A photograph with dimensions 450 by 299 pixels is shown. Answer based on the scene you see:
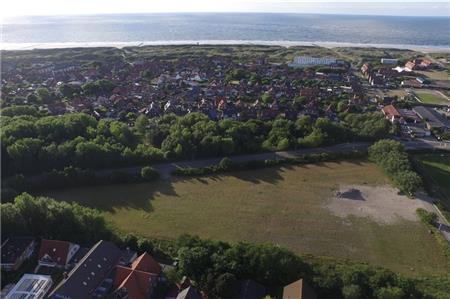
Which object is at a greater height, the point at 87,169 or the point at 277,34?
the point at 277,34

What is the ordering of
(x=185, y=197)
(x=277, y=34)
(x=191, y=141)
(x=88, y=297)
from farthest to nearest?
(x=277, y=34) → (x=191, y=141) → (x=185, y=197) → (x=88, y=297)

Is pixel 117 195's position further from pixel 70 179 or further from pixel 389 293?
pixel 389 293

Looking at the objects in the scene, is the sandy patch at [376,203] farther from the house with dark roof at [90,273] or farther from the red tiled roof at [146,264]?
the house with dark roof at [90,273]

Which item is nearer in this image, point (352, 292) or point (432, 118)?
point (352, 292)

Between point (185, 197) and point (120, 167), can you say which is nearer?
point (185, 197)

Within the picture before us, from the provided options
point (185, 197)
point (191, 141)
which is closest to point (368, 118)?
point (191, 141)

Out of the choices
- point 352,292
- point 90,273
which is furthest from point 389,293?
point 90,273

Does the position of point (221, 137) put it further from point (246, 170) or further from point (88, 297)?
point (88, 297)
